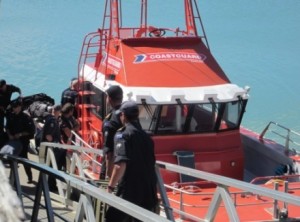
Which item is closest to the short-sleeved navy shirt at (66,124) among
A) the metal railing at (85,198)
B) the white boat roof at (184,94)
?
the white boat roof at (184,94)

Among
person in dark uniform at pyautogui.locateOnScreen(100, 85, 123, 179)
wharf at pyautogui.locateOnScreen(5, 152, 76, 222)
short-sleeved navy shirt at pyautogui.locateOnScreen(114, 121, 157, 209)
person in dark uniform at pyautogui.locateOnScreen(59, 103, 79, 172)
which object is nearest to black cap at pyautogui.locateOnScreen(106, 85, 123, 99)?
person in dark uniform at pyautogui.locateOnScreen(100, 85, 123, 179)

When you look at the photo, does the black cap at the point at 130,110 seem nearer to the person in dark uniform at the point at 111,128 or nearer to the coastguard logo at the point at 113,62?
the person in dark uniform at the point at 111,128

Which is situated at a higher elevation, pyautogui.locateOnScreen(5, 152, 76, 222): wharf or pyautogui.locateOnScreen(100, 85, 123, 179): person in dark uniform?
pyautogui.locateOnScreen(100, 85, 123, 179): person in dark uniform

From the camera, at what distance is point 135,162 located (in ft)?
13.5

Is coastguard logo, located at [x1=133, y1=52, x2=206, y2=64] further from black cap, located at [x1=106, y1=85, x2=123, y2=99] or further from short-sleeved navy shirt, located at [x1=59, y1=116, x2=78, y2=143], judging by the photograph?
black cap, located at [x1=106, y1=85, x2=123, y2=99]

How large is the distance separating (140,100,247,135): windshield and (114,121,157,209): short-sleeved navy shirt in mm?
3523

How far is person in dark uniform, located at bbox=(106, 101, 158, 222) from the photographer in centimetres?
408

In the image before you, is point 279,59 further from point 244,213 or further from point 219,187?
point 219,187

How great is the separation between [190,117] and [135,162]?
3.89 meters

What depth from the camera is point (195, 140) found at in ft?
26.3

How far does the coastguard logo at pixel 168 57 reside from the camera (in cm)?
830

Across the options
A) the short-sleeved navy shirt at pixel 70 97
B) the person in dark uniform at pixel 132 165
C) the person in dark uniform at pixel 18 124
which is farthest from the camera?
the short-sleeved navy shirt at pixel 70 97

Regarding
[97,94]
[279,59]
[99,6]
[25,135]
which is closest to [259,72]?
[279,59]

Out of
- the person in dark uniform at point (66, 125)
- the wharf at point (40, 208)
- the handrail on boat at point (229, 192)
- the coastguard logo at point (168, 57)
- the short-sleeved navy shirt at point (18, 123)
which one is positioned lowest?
the wharf at point (40, 208)
